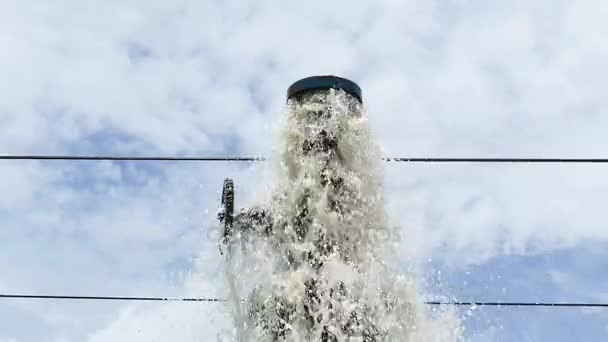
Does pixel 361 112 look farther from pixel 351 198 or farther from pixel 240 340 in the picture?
pixel 240 340

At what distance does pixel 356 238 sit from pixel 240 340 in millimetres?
2094

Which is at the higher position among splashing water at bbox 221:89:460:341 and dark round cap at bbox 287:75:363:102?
dark round cap at bbox 287:75:363:102

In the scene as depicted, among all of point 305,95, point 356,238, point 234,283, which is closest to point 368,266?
→ point 356,238

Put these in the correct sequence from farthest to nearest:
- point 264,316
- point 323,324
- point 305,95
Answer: point 305,95 → point 264,316 → point 323,324

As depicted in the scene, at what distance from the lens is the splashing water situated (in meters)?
9.36

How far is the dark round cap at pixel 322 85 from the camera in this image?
34.5ft

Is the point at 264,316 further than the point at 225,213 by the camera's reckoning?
No

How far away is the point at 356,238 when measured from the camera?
10172mm

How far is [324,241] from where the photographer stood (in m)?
9.78

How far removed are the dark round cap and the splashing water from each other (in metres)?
0.09

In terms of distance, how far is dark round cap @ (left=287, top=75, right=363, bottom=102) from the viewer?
10516 millimetres

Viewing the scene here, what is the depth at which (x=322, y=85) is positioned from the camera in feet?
34.5

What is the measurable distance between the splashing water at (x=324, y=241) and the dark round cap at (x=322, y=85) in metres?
0.09

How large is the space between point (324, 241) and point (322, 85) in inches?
89.3
